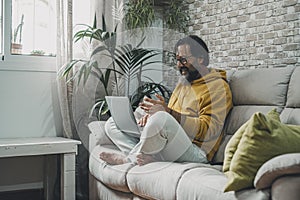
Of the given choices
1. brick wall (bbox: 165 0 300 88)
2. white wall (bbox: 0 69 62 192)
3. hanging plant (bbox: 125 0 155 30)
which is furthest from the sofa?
hanging plant (bbox: 125 0 155 30)

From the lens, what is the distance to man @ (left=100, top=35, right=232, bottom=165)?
2451 millimetres

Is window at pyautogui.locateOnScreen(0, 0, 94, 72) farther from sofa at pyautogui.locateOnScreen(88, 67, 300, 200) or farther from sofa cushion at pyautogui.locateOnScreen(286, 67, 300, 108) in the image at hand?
sofa cushion at pyautogui.locateOnScreen(286, 67, 300, 108)

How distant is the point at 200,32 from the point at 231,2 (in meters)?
0.45

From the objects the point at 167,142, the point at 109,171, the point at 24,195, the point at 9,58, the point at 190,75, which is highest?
the point at 9,58

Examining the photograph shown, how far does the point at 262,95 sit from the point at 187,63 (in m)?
0.58

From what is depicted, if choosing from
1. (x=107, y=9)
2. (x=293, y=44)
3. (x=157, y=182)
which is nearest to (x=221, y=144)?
(x=157, y=182)

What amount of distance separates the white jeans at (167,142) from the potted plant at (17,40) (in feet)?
5.19

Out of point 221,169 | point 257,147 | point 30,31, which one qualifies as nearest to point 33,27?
point 30,31

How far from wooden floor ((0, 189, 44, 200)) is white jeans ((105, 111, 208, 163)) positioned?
1383 millimetres

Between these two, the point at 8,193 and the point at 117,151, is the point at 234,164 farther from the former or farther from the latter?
the point at 8,193

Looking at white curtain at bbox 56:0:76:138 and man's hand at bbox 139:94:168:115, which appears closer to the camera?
man's hand at bbox 139:94:168:115

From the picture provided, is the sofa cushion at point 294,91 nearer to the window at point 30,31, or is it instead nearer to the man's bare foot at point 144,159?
the man's bare foot at point 144,159

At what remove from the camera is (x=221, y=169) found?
2412mm

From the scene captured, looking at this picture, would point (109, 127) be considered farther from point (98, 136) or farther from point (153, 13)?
point (153, 13)
